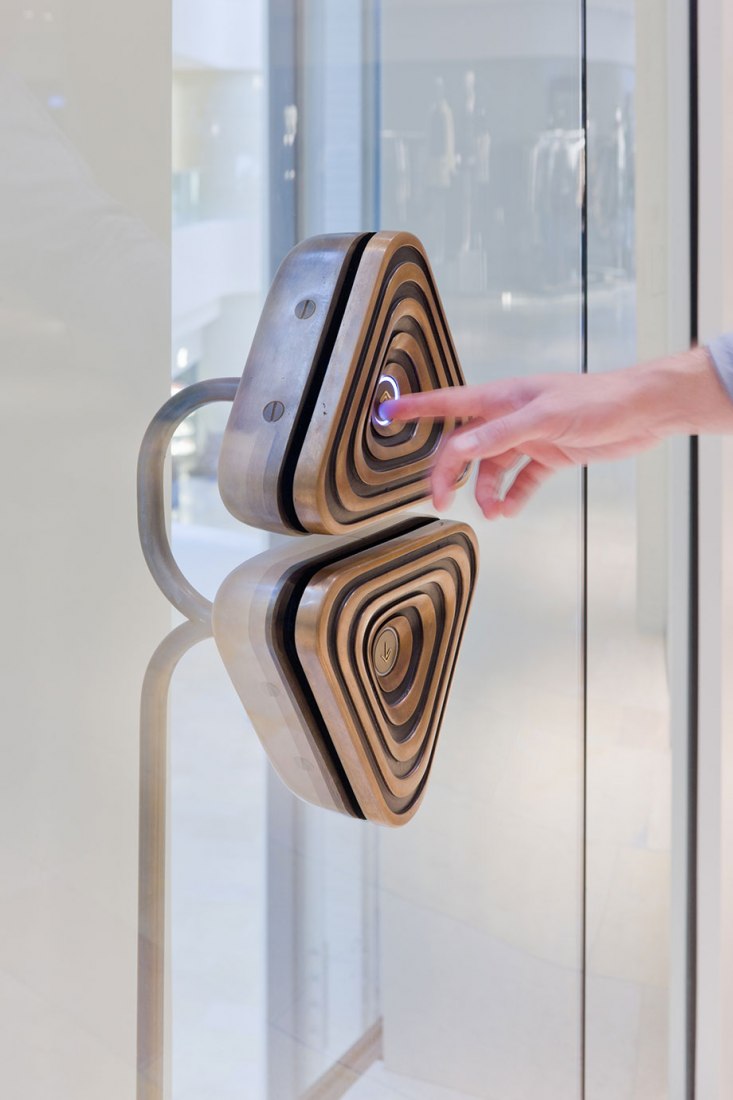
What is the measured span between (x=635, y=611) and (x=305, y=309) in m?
0.76

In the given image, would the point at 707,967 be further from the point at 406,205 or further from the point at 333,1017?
the point at 406,205

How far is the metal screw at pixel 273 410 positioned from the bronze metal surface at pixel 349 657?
0.20ft

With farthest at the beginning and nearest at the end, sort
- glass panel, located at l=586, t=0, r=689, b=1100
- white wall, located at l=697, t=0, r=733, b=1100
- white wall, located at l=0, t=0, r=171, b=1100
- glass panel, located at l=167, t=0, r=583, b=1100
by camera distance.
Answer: white wall, located at l=697, t=0, r=733, b=1100
glass panel, located at l=586, t=0, r=689, b=1100
glass panel, located at l=167, t=0, r=583, b=1100
white wall, located at l=0, t=0, r=171, b=1100

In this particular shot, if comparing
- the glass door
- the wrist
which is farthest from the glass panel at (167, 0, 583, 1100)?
the wrist

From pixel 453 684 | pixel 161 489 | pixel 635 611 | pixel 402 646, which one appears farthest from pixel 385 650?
pixel 635 611

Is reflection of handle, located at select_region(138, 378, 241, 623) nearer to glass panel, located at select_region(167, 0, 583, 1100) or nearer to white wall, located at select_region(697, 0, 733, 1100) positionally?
glass panel, located at select_region(167, 0, 583, 1100)

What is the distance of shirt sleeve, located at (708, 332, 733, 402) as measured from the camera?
640 mm

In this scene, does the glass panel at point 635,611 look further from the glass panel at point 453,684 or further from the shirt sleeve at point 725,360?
the shirt sleeve at point 725,360

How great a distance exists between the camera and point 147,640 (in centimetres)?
42

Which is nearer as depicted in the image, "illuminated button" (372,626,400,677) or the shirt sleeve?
"illuminated button" (372,626,400,677)

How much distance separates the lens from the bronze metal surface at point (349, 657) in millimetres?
394

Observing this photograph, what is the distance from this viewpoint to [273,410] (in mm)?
385

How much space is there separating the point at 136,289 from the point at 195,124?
0.10 metres

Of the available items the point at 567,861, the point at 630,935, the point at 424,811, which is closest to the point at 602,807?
the point at 567,861
